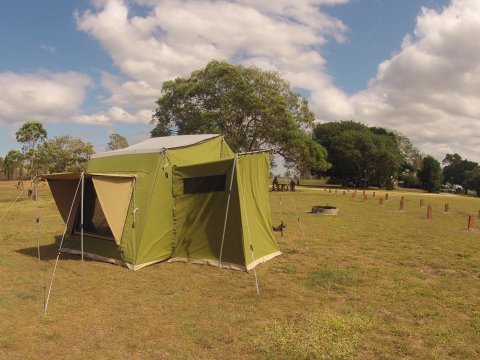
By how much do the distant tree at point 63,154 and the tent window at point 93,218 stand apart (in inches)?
733

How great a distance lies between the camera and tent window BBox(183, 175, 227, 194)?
30.1 ft

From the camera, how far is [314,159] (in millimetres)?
40250

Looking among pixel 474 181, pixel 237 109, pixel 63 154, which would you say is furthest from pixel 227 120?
pixel 474 181

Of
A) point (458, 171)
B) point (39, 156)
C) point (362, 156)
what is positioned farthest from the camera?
point (458, 171)

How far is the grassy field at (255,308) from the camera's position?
5.12m

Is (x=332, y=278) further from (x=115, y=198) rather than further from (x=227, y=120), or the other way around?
(x=227, y=120)

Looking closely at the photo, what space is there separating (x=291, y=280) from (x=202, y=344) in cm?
333

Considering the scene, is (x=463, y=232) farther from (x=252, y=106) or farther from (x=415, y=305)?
(x=252, y=106)

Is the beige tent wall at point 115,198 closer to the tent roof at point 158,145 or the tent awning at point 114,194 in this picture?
the tent awning at point 114,194

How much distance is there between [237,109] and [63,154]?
1591 centimetres

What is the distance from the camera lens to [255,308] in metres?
6.53

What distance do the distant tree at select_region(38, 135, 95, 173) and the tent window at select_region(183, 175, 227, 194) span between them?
20.5 meters

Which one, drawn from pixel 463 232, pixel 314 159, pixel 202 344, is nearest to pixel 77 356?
pixel 202 344

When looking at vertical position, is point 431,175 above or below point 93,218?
above
